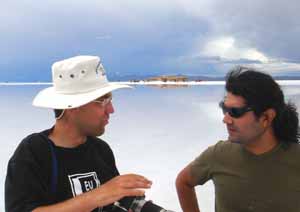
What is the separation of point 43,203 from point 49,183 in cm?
7

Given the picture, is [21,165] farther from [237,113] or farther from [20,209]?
[237,113]

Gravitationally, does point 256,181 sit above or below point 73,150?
below

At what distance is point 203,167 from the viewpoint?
149cm

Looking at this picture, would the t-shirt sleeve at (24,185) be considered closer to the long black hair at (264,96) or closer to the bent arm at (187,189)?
the bent arm at (187,189)

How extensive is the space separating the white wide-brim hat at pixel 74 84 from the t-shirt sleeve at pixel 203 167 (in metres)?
0.46

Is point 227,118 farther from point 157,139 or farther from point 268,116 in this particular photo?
point 157,139

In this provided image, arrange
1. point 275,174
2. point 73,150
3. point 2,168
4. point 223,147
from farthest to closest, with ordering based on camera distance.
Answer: point 2,168, point 223,147, point 275,174, point 73,150

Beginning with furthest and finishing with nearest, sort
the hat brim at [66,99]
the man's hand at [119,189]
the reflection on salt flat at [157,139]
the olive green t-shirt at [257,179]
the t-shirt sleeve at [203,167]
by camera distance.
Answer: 1. the reflection on salt flat at [157,139]
2. the t-shirt sleeve at [203,167]
3. the olive green t-shirt at [257,179]
4. the hat brim at [66,99]
5. the man's hand at [119,189]

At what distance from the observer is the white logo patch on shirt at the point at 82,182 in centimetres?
116

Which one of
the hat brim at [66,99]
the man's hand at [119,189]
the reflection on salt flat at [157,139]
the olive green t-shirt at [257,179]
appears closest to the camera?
the man's hand at [119,189]

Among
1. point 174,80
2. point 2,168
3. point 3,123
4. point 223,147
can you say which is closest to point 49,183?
point 223,147

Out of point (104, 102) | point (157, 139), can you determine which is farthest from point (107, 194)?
point (157, 139)

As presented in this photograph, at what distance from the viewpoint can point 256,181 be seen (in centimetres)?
136

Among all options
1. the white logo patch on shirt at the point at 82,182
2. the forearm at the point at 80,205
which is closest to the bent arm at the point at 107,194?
the forearm at the point at 80,205
